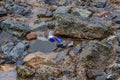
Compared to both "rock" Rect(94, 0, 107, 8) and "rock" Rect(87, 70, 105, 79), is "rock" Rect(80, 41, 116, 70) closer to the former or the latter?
"rock" Rect(87, 70, 105, 79)

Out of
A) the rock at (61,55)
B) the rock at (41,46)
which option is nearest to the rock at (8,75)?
the rock at (41,46)

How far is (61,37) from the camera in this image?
6.94 metres

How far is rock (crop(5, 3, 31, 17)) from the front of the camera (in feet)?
25.9

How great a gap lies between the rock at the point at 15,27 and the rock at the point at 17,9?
587 millimetres

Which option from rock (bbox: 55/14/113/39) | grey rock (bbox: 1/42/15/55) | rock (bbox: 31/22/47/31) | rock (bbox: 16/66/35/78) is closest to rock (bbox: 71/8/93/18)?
rock (bbox: 55/14/113/39)

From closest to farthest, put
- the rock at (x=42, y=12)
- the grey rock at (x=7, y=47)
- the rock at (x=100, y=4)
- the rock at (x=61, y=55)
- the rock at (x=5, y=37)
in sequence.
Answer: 1. the rock at (x=61, y=55)
2. the grey rock at (x=7, y=47)
3. the rock at (x=5, y=37)
4. the rock at (x=42, y=12)
5. the rock at (x=100, y=4)

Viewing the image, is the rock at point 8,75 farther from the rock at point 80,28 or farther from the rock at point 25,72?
the rock at point 80,28

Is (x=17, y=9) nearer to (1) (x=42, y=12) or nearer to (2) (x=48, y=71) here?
(1) (x=42, y=12)

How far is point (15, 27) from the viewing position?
7.14m

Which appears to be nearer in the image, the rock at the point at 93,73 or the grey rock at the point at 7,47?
the rock at the point at 93,73

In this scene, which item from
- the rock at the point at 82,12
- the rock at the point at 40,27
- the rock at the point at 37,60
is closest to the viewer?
the rock at the point at 37,60

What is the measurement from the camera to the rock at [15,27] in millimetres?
7039

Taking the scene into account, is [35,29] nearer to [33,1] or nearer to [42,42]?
[42,42]

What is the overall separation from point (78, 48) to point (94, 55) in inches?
23.8
